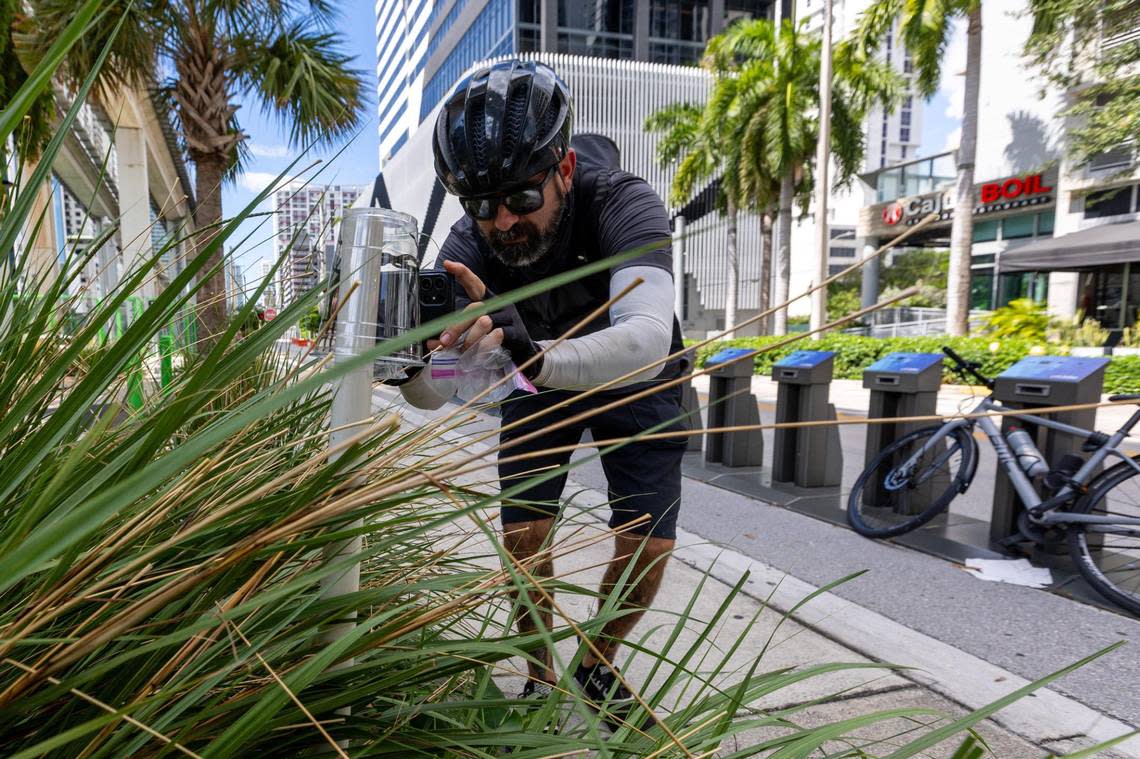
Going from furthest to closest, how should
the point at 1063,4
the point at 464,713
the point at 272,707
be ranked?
the point at 1063,4
the point at 464,713
the point at 272,707

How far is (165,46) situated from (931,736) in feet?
34.1

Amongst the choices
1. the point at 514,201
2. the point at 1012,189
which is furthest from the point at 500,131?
the point at 1012,189

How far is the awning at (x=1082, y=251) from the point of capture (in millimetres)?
17891

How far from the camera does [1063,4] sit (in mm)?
13055

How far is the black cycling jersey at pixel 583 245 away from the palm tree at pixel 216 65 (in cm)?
617

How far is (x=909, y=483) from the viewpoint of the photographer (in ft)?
14.7

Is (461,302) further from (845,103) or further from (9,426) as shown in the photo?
(845,103)

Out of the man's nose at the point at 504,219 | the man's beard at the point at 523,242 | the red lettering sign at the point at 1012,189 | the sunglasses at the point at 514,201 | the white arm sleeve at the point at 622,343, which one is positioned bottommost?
the white arm sleeve at the point at 622,343

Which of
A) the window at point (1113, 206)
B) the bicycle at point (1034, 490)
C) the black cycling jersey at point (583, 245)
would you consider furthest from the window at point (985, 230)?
the black cycling jersey at point (583, 245)

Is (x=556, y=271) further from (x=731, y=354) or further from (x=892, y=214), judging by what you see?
(x=892, y=214)

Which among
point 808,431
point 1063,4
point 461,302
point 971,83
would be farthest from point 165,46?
point 971,83

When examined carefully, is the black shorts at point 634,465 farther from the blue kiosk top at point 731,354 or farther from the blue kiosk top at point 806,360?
the blue kiosk top at point 806,360

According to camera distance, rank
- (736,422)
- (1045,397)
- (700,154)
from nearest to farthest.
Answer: (1045,397)
(736,422)
(700,154)

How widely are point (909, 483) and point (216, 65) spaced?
29.8 feet
